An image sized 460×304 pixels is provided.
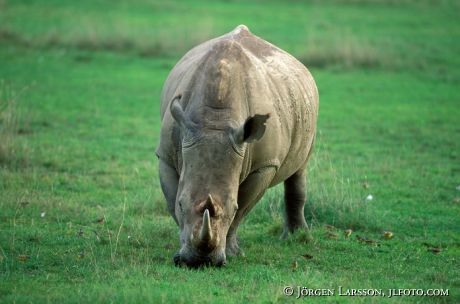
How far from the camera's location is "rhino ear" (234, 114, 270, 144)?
7535 millimetres

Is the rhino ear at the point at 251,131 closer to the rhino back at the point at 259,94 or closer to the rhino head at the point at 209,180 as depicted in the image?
the rhino head at the point at 209,180

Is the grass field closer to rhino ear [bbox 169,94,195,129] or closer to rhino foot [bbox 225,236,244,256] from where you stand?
rhino foot [bbox 225,236,244,256]

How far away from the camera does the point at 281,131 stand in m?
8.59

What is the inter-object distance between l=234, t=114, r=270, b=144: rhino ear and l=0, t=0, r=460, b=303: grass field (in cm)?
117

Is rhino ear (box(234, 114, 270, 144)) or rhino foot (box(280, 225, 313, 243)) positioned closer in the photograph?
Result: rhino ear (box(234, 114, 270, 144))

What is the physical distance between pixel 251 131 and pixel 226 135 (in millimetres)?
218

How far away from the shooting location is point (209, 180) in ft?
24.5

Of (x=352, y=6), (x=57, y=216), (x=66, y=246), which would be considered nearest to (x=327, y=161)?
(x=57, y=216)

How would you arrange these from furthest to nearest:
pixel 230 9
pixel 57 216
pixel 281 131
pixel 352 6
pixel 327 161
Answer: pixel 352 6 → pixel 230 9 → pixel 327 161 → pixel 57 216 → pixel 281 131

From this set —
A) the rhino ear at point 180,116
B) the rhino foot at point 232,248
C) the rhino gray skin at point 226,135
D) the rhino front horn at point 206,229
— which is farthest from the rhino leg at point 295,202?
the rhino front horn at point 206,229

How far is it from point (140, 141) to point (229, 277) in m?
8.02

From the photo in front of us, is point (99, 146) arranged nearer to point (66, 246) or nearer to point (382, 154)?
point (382, 154)

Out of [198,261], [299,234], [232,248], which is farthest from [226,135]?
[299,234]

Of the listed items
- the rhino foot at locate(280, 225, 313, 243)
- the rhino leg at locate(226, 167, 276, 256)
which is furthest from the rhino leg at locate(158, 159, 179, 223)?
the rhino foot at locate(280, 225, 313, 243)
